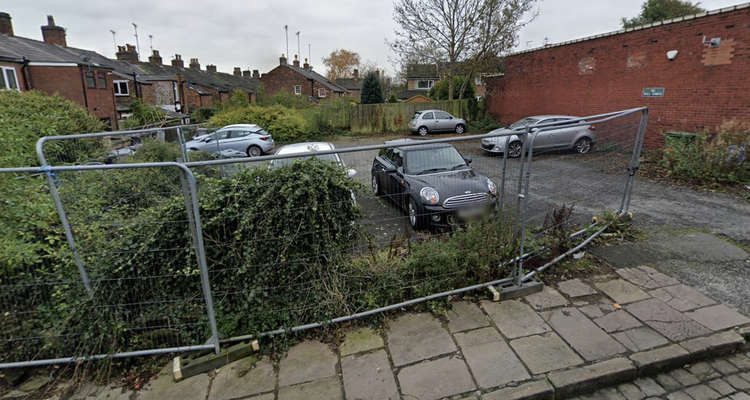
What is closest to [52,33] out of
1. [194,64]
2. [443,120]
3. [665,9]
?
[194,64]

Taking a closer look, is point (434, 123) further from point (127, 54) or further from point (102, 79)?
point (127, 54)

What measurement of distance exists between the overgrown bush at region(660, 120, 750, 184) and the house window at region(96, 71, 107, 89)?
1219 inches

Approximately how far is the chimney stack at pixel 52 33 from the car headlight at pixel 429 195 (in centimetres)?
3755

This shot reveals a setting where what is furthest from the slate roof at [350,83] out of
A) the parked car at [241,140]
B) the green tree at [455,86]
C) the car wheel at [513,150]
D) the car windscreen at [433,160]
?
the car wheel at [513,150]

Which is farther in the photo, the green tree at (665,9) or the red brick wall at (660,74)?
the green tree at (665,9)

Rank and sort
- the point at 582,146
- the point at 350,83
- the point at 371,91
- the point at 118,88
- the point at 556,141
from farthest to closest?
1. the point at 350,83
2. the point at 371,91
3. the point at 118,88
4. the point at 582,146
5. the point at 556,141

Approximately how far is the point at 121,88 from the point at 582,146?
3584 cm

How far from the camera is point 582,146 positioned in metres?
4.33

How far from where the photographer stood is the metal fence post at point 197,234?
2709 millimetres

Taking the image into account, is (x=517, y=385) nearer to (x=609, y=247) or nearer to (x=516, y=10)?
(x=609, y=247)

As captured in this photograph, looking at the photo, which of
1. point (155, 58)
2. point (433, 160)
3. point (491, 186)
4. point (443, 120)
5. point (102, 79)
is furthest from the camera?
point (155, 58)

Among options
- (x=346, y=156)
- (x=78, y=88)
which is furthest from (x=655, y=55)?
(x=78, y=88)

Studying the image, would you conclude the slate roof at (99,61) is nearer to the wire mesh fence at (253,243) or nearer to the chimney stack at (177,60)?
the chimney stack at (177,60)

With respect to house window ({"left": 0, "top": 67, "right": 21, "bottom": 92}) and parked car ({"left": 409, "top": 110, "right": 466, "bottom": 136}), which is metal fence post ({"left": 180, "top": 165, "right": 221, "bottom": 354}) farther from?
house window ({"left": 0, "top": 67, "right": 21, "bottom": 92})
